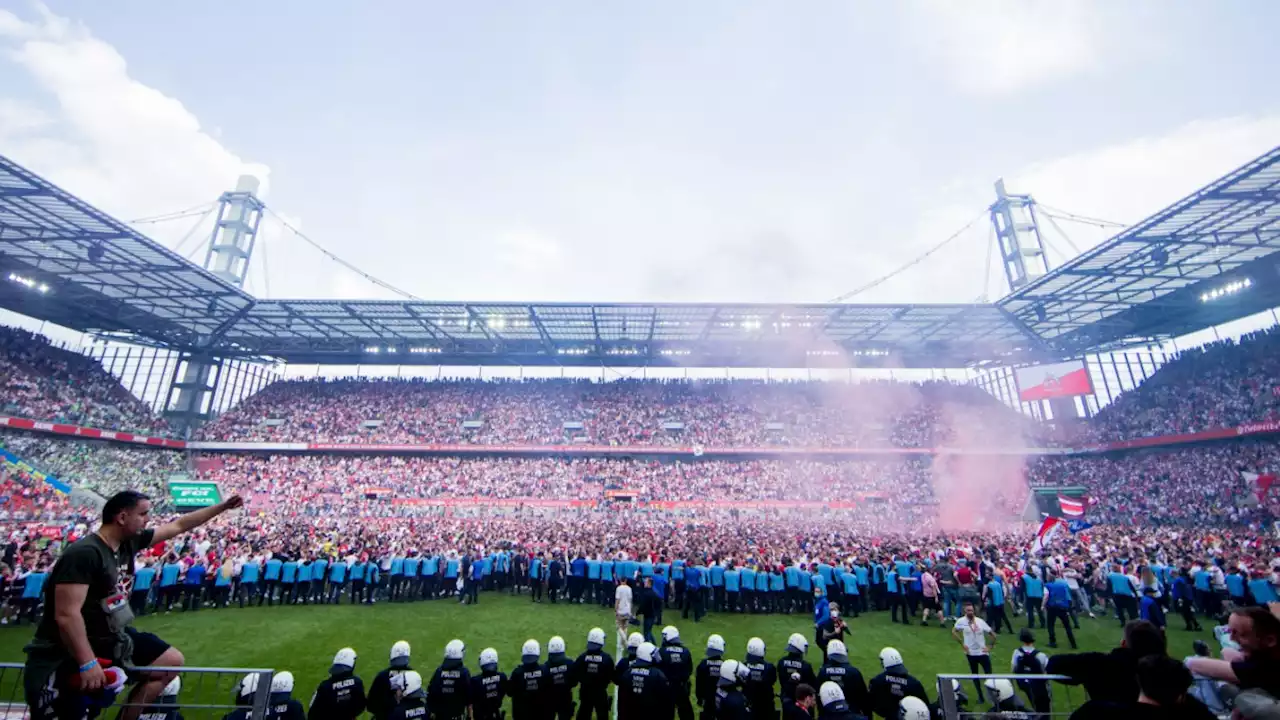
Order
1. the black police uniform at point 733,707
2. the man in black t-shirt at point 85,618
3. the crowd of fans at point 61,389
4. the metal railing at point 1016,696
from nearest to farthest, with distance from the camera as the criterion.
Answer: the man in black t-shirt at point 85,618, the metal railing at point 1016,696, the black police uniform at point 733,707, the crowd of fans at point 61,389

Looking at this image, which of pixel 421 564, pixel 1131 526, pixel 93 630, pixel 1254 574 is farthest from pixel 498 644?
pixel 1131 526

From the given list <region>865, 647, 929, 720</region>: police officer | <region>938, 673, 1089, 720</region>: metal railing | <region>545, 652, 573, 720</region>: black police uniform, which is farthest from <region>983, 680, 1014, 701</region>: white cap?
<region>545, 652, 573, 720</region>: black police uniform

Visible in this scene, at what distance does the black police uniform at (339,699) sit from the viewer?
5461mm

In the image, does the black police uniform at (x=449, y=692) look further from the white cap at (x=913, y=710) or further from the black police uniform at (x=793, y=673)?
the white cap at (x=913, y=710)

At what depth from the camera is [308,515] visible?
2983 centimetres

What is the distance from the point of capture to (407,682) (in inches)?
223

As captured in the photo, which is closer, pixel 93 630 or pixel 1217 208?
pixel 93 630

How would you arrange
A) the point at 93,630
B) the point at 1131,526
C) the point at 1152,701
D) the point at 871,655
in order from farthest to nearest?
the point at 1131,526
the point at 871,655
the point at 93,630
the point at 1152,701

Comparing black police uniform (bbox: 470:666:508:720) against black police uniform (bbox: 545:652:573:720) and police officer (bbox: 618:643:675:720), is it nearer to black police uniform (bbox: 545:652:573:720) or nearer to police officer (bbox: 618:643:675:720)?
black police uniform (bbox: 545:652:573:720)

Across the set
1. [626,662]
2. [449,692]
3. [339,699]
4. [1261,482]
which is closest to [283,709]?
[339,699]

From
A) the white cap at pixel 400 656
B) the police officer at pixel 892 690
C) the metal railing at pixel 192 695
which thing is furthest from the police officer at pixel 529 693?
the police officer at pixel 892 690

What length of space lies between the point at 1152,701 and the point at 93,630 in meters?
6.60

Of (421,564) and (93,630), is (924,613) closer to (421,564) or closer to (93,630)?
(421,564)

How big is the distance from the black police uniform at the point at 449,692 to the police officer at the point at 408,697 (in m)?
0.38
